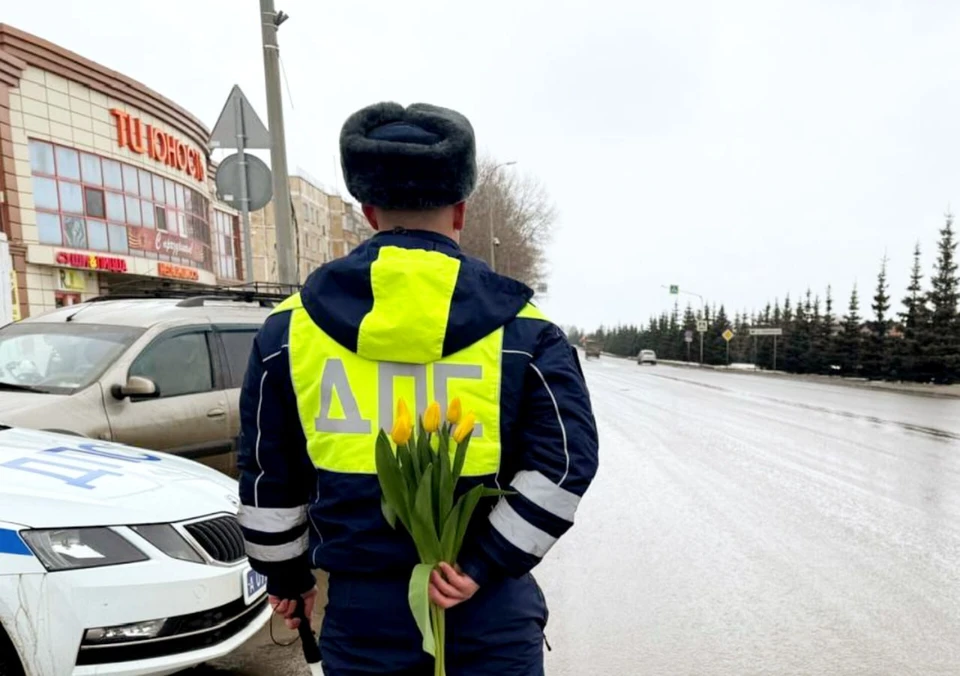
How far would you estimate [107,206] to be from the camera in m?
23.5

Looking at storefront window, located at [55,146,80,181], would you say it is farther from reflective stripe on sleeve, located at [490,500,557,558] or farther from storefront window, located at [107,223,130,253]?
reflective stripe on sleeve, located at [490,500,557,558]

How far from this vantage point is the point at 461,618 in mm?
1467

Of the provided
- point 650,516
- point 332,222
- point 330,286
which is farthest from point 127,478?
point 332,222

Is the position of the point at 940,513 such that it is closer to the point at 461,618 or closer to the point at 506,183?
the point at 461,618

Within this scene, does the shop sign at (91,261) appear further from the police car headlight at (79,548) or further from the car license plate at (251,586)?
the police car headlight at (79,548)

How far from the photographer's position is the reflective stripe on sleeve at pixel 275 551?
1.60 m

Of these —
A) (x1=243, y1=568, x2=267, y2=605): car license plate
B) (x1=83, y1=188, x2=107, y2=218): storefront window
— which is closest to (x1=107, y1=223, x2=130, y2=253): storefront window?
(x1=83, y1=188, x2=107, y2=218): storefront window

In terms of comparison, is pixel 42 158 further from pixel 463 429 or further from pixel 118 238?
pixel 463 429

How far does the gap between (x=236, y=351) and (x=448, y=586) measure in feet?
14.9

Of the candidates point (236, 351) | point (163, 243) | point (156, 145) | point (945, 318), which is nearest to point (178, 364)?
point (236, 351)

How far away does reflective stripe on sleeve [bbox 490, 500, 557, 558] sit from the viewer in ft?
4.62

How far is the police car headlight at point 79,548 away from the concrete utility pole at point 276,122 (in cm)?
602

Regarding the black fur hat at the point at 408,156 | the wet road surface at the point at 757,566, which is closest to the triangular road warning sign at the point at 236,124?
the wet road surface at the point at 757,566

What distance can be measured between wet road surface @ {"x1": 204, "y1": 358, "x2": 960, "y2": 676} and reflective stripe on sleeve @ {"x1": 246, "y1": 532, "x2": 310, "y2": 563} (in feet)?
6.29
